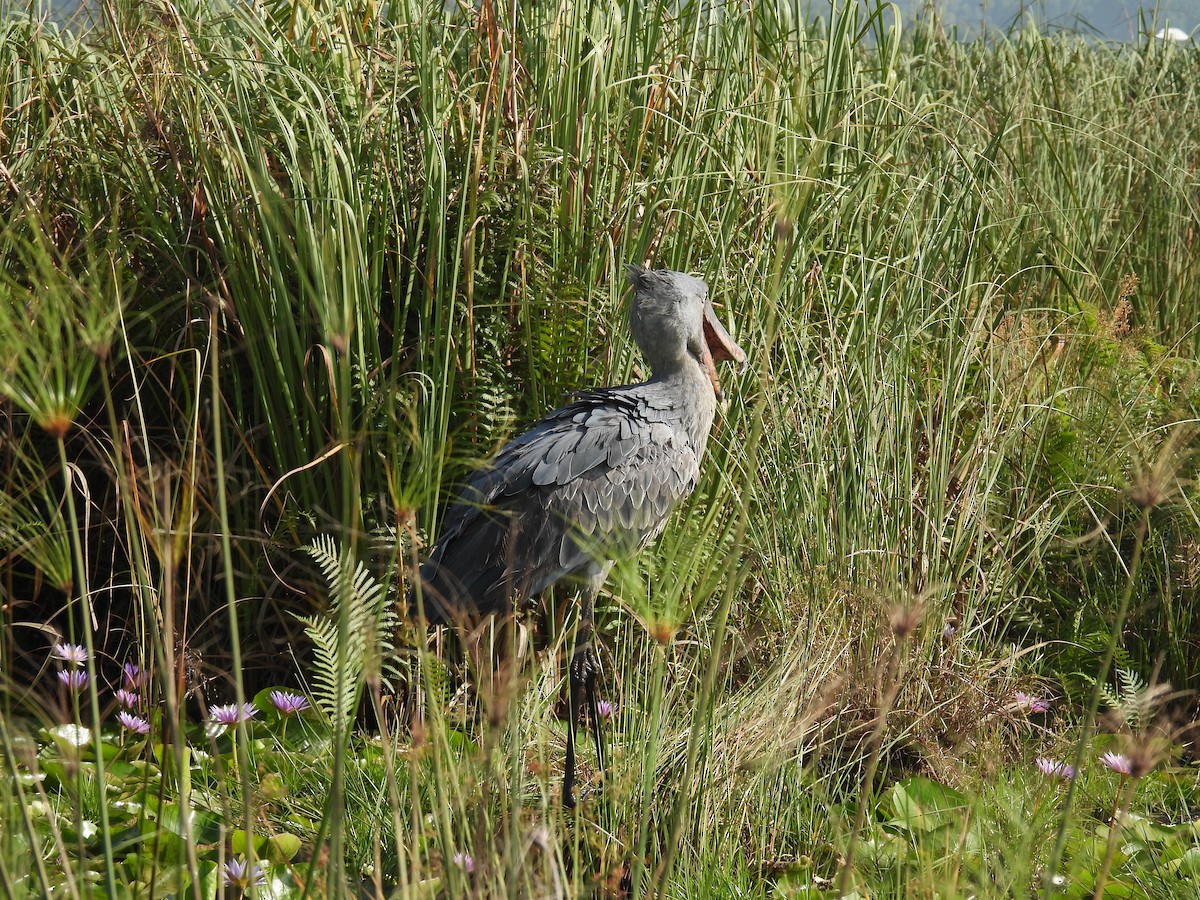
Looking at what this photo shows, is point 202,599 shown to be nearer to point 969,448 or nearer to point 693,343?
point 693,343

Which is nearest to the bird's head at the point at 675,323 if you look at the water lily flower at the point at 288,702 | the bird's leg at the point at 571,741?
the bird's leg at the point at 571,741

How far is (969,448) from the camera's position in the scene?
11.0 ft

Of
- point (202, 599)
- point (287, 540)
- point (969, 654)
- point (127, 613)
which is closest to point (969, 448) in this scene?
point (969, 654)

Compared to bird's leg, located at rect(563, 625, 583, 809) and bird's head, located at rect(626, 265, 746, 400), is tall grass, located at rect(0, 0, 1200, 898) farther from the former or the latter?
bird's head, located at rect(626, 265, 746, 400)

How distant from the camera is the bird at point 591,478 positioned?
2.95 metres

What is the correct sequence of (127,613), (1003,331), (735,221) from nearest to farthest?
1. (127,613)
2. (735,221)
3. (1003,331)

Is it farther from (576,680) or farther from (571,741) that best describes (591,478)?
(571,741)

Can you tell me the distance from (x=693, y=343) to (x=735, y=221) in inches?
22.0

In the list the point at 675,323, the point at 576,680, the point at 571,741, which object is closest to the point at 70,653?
the point at 571,741

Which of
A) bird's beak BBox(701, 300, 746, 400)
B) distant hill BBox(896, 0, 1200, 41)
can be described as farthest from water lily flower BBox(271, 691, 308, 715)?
distant hill BBox(896, 0, 1200, 41)

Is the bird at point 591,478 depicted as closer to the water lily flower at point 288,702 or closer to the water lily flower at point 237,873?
the water lily flower at point 288,702

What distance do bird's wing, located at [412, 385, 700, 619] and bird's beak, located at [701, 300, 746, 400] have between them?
193 millimetres

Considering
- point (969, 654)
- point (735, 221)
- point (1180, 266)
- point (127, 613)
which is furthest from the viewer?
point (1180, 266)

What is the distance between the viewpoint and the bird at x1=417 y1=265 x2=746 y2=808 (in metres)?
2.95
